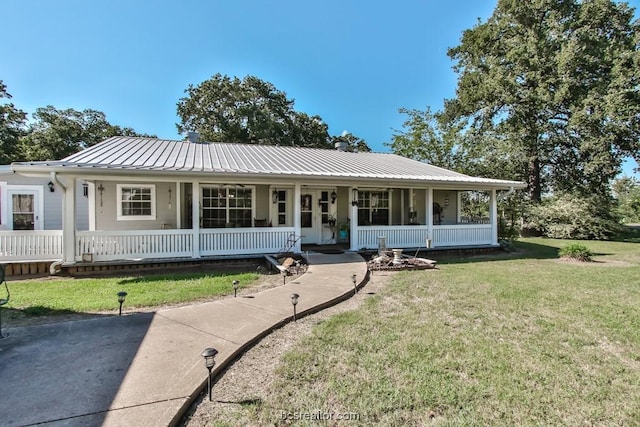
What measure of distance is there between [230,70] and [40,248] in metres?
24.5

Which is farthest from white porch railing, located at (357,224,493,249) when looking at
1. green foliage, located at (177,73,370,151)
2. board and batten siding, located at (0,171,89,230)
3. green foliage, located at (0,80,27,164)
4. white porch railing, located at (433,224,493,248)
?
green foliage, located at (0,80,27,164)

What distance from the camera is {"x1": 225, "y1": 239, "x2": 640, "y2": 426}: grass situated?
8.57ft

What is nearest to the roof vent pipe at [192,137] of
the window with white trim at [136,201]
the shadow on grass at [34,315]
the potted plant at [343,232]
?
the window with white trim at [136,201]

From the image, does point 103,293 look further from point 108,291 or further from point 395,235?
point 395,235

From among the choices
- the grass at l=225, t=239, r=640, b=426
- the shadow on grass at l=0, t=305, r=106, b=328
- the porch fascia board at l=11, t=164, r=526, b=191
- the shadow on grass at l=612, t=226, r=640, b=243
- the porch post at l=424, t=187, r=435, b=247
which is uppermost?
the porch fascia board at l=11, t=164, r=526, b=191

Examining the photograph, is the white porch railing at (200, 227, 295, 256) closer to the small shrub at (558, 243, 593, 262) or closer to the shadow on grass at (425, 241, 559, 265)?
the shadow on grass at (425, 241, 559, 265)

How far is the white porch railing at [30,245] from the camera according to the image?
8.12m

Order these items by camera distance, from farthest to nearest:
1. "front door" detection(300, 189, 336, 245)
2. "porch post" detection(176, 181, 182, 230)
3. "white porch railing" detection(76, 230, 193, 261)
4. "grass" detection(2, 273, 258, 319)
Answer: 1. "front door" detection(300, 189, 336, 245)
2. "porch post" detection(176, 181, 182, 230)
3. "white porch railing" detection(76, 230, 193, 261)
4. "grass" detection(2, 273, 258, 319)

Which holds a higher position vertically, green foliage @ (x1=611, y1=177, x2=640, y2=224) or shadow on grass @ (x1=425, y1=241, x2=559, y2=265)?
green foliage @ (x1=611, y1=177, x2=640, y2=224)

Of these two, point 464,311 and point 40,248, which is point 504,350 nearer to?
point 464,311

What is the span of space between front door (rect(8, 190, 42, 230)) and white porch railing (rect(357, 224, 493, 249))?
12179 mm

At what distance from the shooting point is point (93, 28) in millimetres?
11500

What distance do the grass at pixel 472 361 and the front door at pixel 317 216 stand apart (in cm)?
578

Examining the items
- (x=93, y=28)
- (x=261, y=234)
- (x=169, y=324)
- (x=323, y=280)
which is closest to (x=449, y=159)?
(x=261, y=234)
